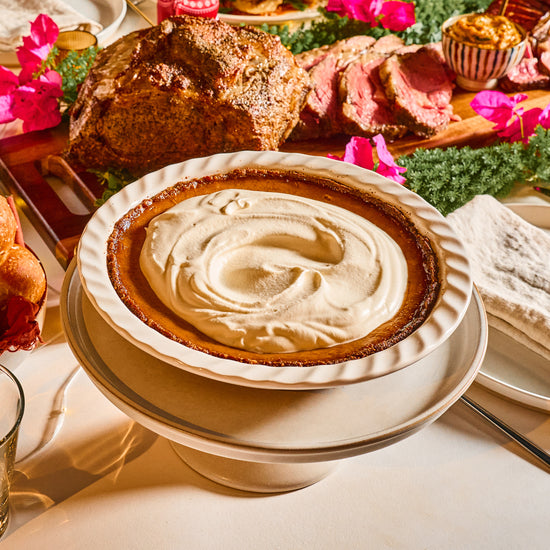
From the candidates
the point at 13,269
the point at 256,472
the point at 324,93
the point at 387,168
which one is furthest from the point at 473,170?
the point at 13,269

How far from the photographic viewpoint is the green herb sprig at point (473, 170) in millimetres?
1688

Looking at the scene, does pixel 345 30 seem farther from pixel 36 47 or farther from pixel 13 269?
pixel 13 269

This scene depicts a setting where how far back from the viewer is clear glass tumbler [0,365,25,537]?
0.98 metres

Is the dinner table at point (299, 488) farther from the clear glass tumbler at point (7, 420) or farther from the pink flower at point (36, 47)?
the pink flower at point (36, 47)

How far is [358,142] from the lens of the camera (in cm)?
167

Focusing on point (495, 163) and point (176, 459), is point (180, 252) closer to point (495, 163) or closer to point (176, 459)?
point (176, 459)

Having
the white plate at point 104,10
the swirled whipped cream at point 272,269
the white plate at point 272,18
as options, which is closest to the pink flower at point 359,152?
the swirled whipped cream at point 272,269

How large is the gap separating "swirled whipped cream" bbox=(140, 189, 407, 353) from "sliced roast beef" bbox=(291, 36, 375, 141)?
32.3 inches

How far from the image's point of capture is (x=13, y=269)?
126cm

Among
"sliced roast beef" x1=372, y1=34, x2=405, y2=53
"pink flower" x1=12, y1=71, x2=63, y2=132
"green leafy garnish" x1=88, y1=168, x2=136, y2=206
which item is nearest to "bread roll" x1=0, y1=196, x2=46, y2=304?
"green leafy garnish" x1=88, y1=168, x2=136, y2=206

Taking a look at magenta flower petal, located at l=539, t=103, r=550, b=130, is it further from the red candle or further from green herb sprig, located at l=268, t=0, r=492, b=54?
the red candle

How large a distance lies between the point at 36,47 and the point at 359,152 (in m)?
1.05

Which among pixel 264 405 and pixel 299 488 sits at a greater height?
pixel 264 405

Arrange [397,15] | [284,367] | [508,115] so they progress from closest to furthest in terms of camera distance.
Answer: [284,367], [508,115], [397,15]
